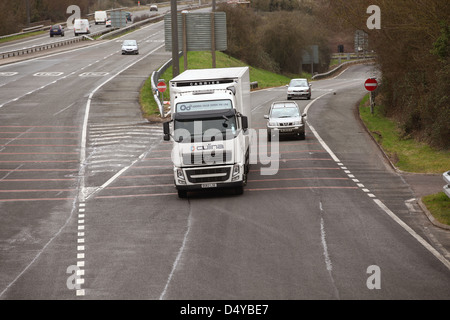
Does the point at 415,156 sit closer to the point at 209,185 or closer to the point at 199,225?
the point at 209,185

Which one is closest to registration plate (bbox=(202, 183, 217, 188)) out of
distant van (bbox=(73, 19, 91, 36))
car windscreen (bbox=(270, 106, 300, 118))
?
car windscreen (bbox=(270, 106, 300, 118))

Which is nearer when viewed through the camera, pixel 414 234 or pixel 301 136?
pixel 414 234

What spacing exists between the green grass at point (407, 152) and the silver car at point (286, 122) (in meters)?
3.64

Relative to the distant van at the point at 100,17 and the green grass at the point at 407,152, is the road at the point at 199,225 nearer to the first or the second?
the green grass at the point at 407,152

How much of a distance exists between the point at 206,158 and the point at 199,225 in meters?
3.60

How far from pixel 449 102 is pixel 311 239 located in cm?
1415

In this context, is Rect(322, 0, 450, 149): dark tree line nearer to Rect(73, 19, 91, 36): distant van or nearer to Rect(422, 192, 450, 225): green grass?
Rect(422, 192, 450, 225): green grass

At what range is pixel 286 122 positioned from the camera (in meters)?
33.1

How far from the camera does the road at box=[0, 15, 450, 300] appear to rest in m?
13.0

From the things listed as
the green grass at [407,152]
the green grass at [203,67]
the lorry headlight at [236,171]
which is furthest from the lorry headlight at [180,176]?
the green grass at [203,67]

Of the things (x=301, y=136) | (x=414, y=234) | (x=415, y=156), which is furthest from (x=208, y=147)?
(x=301, y=136)
